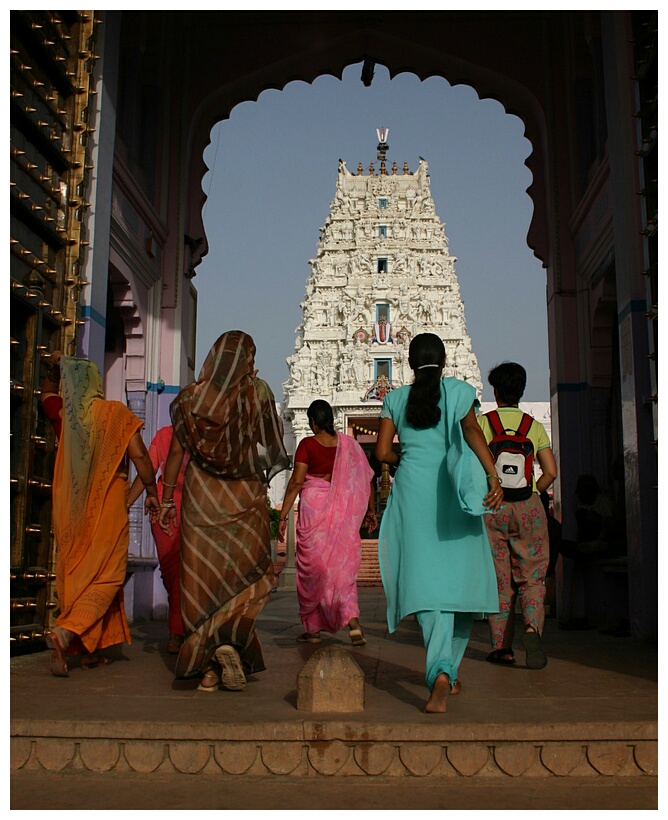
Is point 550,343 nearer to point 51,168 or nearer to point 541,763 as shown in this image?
point 51,168

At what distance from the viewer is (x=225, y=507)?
418cm

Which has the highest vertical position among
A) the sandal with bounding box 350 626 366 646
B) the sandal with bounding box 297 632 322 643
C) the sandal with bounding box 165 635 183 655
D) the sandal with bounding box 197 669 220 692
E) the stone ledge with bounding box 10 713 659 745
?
the stone ledge with bounding box 10 713 659 745

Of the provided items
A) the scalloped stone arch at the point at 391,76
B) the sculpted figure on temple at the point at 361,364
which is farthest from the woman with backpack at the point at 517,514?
the sculpted figure on temple at the point at 361,364

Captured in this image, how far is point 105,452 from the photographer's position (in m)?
4.93

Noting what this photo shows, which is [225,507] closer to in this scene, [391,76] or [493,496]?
[493,496]

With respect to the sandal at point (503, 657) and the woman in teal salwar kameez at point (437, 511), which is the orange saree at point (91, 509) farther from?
the sandal at point (503, 657)

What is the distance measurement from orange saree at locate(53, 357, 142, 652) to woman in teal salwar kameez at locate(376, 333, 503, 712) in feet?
5.58

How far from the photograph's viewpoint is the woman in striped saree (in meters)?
4.01

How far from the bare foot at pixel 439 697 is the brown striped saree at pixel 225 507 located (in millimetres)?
1016

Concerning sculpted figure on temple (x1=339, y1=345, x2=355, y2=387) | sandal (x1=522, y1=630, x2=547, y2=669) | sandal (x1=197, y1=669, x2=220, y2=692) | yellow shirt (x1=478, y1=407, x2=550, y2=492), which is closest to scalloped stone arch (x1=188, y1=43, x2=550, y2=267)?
yellow shirt (x1=478, y1=407, x2=550, y2=492)

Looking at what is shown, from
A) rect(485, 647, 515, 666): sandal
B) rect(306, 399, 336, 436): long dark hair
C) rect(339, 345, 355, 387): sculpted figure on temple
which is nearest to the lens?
rect(485, 647, 515, 666): sandal

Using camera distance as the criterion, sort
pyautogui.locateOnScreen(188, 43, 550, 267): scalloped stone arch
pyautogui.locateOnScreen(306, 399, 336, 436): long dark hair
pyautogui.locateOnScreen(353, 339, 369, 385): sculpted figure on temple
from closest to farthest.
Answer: pyautogui.locateOnScreen(306, 399, 336, 436): long dark hair
pyautogui.locateOnScreen(188, 43, 550, 267): scalloped stone arch
pyautogui.locateOnScreen(353, 339, 369, 385): sculpted figure on temple

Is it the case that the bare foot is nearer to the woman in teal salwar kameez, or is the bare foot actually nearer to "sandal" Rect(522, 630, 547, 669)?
the woman in teal salwar kameez

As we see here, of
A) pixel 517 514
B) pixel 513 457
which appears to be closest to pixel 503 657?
pixel 517 514
